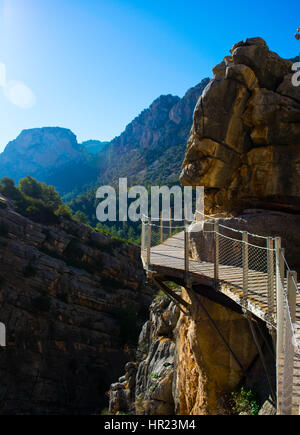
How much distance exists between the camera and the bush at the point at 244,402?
5.98 m

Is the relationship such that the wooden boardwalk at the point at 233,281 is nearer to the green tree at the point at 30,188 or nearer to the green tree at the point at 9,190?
the green tree at the point at 9,190

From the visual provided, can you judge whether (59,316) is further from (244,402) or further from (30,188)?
(30,188)

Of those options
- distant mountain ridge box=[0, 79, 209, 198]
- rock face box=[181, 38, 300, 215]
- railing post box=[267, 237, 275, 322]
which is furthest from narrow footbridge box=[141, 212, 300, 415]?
distant mountain ridge box=[0, 79, 209, 198]

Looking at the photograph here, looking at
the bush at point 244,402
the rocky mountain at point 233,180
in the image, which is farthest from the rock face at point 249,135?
the bush at point 244,402

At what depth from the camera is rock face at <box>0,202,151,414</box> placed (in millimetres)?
26406

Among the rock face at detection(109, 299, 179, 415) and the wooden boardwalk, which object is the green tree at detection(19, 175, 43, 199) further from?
the wooden boardwalk

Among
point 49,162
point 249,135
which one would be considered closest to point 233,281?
point 249,135

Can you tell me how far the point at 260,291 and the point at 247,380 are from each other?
2.80 meters

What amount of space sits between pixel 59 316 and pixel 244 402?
88.3ft

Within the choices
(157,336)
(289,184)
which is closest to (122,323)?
(157,336)

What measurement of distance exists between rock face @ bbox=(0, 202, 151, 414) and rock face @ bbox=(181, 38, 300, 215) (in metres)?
23.5
